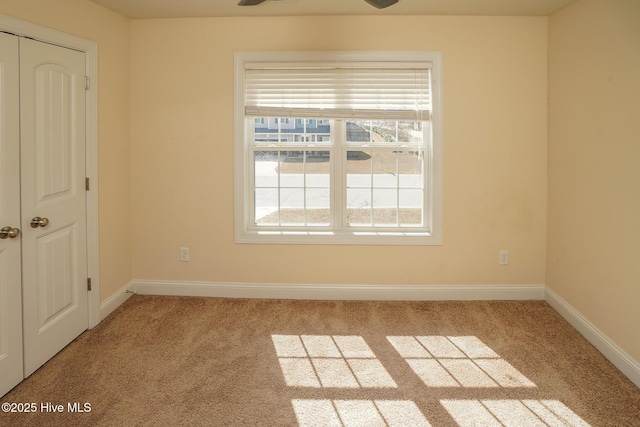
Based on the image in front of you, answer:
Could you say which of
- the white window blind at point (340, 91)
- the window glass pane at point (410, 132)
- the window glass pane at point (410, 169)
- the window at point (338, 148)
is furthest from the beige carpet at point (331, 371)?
the white window blind at point (340, 91)

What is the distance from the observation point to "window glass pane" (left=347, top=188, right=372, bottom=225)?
14.7 ft

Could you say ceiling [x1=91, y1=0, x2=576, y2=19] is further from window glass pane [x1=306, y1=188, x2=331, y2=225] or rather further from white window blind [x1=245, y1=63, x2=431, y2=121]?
window glass pane [x1=306, y1=188, x2=331, y2=225]

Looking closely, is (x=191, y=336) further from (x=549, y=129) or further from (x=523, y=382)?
(x=549, y=129)

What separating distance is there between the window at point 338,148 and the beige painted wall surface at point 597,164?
97 cm

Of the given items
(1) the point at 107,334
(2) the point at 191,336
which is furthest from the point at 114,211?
(2) the point at 191,336

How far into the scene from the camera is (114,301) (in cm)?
412

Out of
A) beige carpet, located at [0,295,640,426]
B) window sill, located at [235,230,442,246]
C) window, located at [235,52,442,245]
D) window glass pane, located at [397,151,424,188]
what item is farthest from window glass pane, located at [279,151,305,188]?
beige carpet, located at [0,295,640,426]

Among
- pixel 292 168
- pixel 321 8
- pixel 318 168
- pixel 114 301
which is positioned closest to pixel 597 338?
pixel 318 168

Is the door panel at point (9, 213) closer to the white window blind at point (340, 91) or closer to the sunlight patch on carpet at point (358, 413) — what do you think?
the sunlight patch on carpet at point (358, 413)

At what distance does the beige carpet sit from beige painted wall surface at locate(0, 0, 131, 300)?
468mm

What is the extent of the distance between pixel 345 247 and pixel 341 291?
0.40 meters

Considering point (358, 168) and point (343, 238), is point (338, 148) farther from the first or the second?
point (343, 238)

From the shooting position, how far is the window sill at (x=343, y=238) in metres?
4.35

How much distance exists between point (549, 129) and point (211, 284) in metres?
3.27
